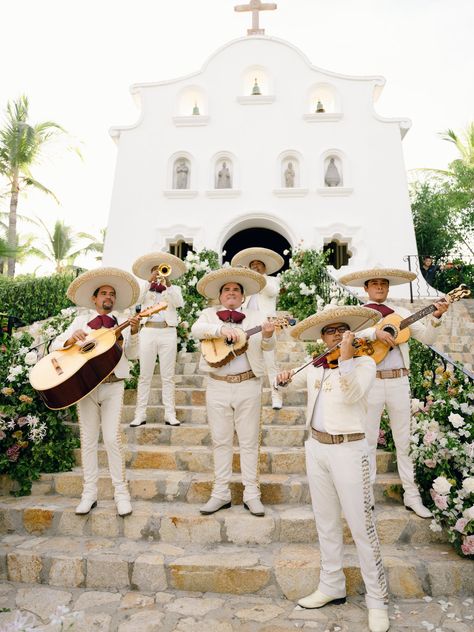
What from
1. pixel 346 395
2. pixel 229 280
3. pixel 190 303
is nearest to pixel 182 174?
pixel 190 303

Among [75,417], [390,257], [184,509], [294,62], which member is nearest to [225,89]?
[294,62]

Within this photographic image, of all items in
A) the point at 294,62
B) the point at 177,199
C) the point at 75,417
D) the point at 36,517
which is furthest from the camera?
the point at 294,62

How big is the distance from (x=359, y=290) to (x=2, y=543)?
33.1 feet

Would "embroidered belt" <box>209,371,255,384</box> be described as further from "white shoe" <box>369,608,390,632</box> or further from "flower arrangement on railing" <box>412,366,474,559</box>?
"white shoe" <box>369,608,390,632</box>

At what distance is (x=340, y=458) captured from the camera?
3031 millimetres

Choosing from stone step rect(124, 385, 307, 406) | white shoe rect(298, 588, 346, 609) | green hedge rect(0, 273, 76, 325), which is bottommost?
white shoe rect(298, 588, 346, 609)

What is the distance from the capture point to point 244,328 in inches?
167

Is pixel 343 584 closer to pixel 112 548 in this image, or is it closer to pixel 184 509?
pixel 184 509

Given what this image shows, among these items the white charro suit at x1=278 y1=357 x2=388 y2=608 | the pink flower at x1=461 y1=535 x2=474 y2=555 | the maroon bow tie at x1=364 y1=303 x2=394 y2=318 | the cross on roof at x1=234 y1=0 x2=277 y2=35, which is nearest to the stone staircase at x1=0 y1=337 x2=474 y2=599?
the pink flower at x1=461 y1=535 x2=474 y2=555

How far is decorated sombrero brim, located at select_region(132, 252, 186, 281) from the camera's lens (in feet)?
19.8

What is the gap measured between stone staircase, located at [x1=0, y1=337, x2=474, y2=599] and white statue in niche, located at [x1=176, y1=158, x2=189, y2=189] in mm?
10379

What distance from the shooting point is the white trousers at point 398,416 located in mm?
4031

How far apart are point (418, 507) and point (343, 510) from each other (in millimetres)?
1277

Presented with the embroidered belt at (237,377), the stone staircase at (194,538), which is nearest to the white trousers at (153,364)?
the stone staircase at (194,538)
